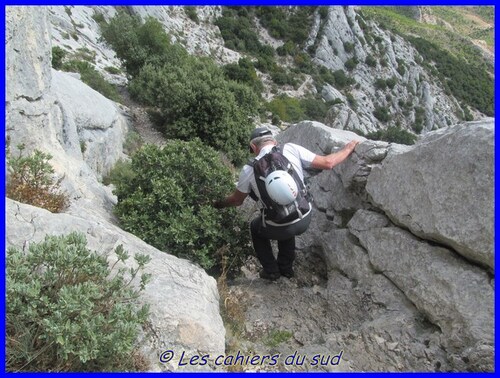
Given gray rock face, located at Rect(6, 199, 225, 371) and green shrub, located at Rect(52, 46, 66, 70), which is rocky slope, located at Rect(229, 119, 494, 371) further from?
green shrub, located at Rect(52, 46, 66, 70)

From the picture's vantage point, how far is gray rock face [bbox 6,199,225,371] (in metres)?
4.31

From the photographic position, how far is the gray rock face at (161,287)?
4.31 m

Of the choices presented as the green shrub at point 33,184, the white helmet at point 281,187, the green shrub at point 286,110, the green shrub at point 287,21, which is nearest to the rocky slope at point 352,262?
the green shrub at point 33,184

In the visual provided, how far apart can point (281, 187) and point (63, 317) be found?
3118 mm

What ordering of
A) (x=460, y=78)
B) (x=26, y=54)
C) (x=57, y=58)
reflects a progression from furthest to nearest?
(x=460, y=78) < (x=57, y=58) < (x=26, y=54)

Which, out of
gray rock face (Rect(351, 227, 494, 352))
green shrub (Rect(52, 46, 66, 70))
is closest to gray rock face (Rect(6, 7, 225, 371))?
gray rock face (Rect(351, 227, 494, 352))

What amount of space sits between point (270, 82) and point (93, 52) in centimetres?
2985

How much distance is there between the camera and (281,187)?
5.58 meters

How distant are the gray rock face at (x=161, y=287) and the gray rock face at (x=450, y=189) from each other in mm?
2925

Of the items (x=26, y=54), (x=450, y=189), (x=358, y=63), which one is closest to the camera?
(x=450, y=189)

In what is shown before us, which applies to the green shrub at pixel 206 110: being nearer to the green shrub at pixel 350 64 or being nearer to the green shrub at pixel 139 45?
the green shrub at pixel 139 45

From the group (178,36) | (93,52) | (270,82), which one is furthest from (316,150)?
(270,82)

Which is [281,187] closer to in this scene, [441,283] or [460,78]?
[441,283]

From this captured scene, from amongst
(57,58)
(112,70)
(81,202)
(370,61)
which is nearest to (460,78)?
(370,61)
